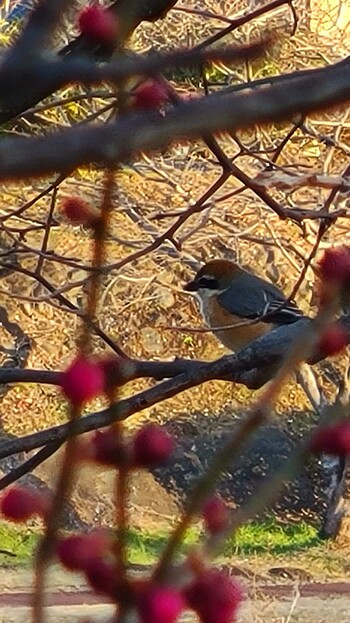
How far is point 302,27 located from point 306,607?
2528 millimetres

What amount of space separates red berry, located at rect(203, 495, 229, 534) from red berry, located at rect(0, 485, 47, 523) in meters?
0.11

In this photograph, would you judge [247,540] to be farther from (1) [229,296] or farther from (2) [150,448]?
(2) [150,448]

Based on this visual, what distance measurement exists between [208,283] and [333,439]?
139 inches

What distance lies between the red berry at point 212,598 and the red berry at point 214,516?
74 mm

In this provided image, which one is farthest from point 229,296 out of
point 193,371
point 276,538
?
point 193,371

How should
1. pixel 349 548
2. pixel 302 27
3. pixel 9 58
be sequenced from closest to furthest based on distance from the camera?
pixel 9 58, pixel 302 27, pixel 349 548

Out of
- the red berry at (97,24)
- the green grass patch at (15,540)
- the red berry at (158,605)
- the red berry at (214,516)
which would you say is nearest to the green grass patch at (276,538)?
the green grass patch at (15,540)

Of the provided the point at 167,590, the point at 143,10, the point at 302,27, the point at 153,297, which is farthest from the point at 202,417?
the point at 167,590

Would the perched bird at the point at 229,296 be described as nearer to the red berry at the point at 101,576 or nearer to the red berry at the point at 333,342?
the red berry at the point at 333,342

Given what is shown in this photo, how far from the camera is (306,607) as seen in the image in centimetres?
566

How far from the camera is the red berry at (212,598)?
683 mm

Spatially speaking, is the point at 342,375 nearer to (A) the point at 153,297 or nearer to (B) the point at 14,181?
(A) the point at 153,297

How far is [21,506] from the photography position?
0.85 meters

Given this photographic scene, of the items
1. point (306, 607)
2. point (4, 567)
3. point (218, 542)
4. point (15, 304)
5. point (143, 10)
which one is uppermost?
point (15, 304)
